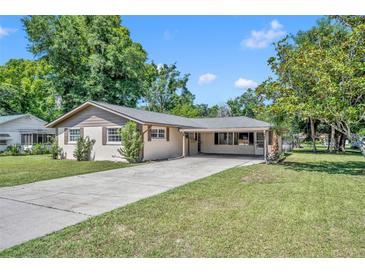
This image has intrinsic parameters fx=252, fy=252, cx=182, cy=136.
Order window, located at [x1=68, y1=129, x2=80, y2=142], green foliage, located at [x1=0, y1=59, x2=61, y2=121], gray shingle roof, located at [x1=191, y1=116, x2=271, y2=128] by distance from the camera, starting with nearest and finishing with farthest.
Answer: window, located at [x1=68, y1=129, x2=80, y2=142] → gray shingle roof, located at [x1=191, y1=116, x2=271, y2=128] → green foliage, located at [x1=0, y1=59, x2=61, y2=121]

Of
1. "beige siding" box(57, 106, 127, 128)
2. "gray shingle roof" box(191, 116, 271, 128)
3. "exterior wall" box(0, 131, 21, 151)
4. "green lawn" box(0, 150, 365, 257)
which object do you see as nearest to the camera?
"green lawn" box(0, 150, 365, 257)

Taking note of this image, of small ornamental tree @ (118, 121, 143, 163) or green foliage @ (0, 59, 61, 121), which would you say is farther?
green foliage @ (0, 59, 61, 121)

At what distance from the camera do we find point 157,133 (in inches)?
653

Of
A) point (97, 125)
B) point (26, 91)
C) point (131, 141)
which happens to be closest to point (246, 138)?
point (131, 141)

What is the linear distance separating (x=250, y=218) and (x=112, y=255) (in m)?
2.68

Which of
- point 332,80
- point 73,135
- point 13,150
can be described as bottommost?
point 13,150

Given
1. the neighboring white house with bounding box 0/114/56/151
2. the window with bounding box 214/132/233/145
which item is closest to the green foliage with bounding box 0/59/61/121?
the neighboring white house with bounding box 0/114/56/151

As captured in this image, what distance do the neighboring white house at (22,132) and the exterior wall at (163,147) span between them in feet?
42.2

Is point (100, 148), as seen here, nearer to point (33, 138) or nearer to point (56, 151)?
point (56, 151)

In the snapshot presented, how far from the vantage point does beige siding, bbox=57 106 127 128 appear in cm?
1553

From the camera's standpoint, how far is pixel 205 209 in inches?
217

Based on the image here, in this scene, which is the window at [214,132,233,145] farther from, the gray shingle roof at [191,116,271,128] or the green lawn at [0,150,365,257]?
the green lawn at [0,150,365,257]

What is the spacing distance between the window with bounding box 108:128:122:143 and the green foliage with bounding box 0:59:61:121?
19121mm

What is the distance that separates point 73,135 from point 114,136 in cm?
361
